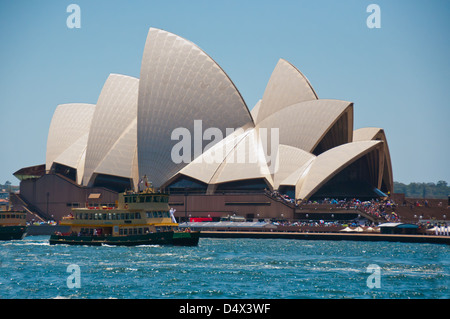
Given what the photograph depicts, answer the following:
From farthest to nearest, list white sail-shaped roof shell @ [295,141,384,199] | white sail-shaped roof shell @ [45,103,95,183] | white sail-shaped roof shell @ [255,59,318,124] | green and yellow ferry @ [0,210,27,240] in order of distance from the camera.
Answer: white sail-shaped roof shell @ [45,103,95,183]
white sail-shaped roof shell @ [255,59,318,124]
white sail-shaped roof shell @ [295,141,384,199]
green and yellow ferry @ [0,210,27,240]

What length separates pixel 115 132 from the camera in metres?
79.4

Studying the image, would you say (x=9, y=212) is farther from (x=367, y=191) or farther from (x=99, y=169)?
(x=367, y=191)

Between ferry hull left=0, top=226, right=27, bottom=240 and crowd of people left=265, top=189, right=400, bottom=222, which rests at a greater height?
crowd of people left=265, top=189, right=400, bottom=222

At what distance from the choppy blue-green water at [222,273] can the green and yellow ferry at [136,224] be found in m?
1.03

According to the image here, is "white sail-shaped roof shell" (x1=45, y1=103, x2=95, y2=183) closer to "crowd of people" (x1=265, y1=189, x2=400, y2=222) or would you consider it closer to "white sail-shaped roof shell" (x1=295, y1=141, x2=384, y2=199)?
"crowd of people" (x1=265, y1=189, x2=400, y2=222)

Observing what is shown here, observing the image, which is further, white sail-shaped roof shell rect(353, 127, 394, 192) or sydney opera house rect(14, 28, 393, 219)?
white sail-shaped roof shell rect(353, 127, 394, 192)

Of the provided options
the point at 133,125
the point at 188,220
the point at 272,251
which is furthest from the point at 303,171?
the point at 272,251

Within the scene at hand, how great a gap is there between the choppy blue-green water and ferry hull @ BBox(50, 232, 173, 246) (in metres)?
0.63

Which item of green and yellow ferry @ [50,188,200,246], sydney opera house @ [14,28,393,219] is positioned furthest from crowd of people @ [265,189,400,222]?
green and yellow ferry @ [50,188,200,246]

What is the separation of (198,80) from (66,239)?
29.9 meters

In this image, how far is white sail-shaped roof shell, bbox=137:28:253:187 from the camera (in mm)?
75688

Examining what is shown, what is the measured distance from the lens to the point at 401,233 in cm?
5922

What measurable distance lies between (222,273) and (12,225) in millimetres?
32842

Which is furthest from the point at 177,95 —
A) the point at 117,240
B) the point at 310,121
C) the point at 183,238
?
the point at 183,238
